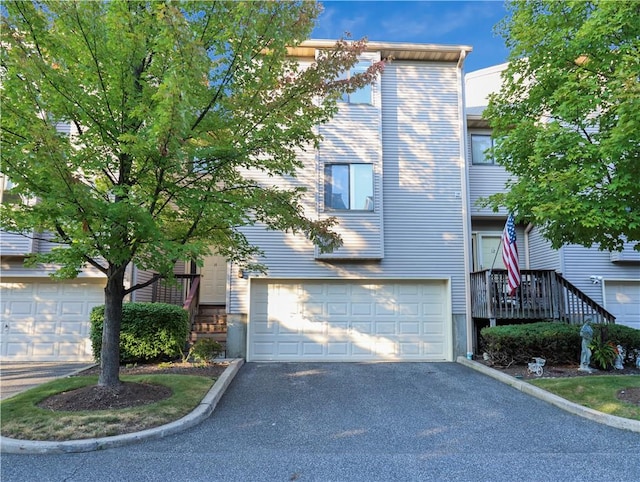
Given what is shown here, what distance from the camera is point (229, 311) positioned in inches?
408

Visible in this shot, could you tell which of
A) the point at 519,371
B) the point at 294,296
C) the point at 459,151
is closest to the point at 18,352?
the point at 294,296

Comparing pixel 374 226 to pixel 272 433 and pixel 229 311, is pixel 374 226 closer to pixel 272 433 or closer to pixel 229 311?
pixel 229 311

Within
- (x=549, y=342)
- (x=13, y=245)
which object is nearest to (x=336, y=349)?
(x=549, y=342)

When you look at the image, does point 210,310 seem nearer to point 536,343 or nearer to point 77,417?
point 77,417

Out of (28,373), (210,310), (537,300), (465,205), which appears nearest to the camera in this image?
(28,373)

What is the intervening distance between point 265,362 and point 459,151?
7.65m

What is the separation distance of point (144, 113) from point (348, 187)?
6.36 metres

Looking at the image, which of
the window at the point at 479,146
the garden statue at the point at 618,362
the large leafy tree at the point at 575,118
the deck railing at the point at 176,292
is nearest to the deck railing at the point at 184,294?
the deck railing at the point at 176,292

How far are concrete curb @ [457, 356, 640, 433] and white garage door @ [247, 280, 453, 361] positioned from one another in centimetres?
198

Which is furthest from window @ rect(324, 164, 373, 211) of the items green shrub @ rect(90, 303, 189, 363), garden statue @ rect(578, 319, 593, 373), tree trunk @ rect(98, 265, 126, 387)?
tree trunk @ rect(98, 265, 126, 387)

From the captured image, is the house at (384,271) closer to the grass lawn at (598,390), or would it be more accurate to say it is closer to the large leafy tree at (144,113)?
the grass lawn at (598,390)

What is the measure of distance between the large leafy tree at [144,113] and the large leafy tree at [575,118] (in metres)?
3.47

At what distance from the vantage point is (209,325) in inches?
425

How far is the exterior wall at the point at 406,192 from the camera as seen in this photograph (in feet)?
34.7
